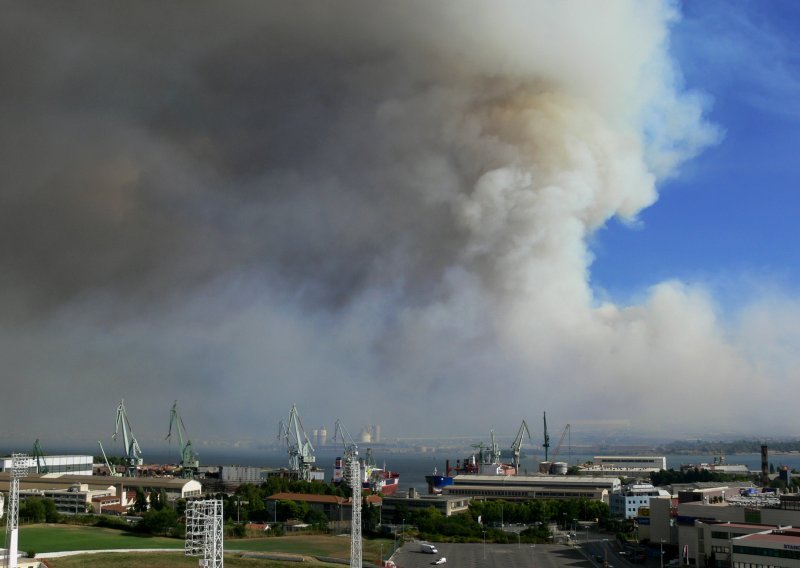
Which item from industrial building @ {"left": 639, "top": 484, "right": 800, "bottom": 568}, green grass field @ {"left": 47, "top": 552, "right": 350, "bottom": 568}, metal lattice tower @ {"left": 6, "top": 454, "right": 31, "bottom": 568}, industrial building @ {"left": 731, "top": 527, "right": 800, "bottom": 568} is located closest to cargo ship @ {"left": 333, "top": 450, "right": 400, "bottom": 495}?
green grass field @ {"left": 47, "top": 552, "right": 350, "bottom": 568}

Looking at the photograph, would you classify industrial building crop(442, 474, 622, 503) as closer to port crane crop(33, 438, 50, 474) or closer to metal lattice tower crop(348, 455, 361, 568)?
metal lattice tower crop(348, 455, 361, 568)

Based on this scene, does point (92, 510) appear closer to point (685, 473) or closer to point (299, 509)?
point (299, 509)

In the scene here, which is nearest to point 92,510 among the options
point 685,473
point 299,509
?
point 299,509

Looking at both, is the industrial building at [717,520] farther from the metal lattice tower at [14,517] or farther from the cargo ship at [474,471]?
the cargo ship at [474,471]

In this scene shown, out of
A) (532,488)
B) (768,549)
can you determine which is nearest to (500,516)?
(532,488)

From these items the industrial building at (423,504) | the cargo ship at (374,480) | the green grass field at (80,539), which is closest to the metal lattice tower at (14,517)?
the green grass field at (80,539)

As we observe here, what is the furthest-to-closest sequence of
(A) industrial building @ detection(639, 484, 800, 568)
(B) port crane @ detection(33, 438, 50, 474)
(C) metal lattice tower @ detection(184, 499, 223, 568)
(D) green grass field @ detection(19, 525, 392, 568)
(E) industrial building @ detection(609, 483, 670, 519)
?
(B) port crane @ detection(33, 438, 50, 474) < (E) industrial building @ detection(609, 483, 670, 519) < (D) green grass field @ detection(19, 525, 392, 568) < (A) industrial building @ detection(639, 484, 800, 568) < (C) metal lattice tower @ detection(184, 499, 223, 568)
